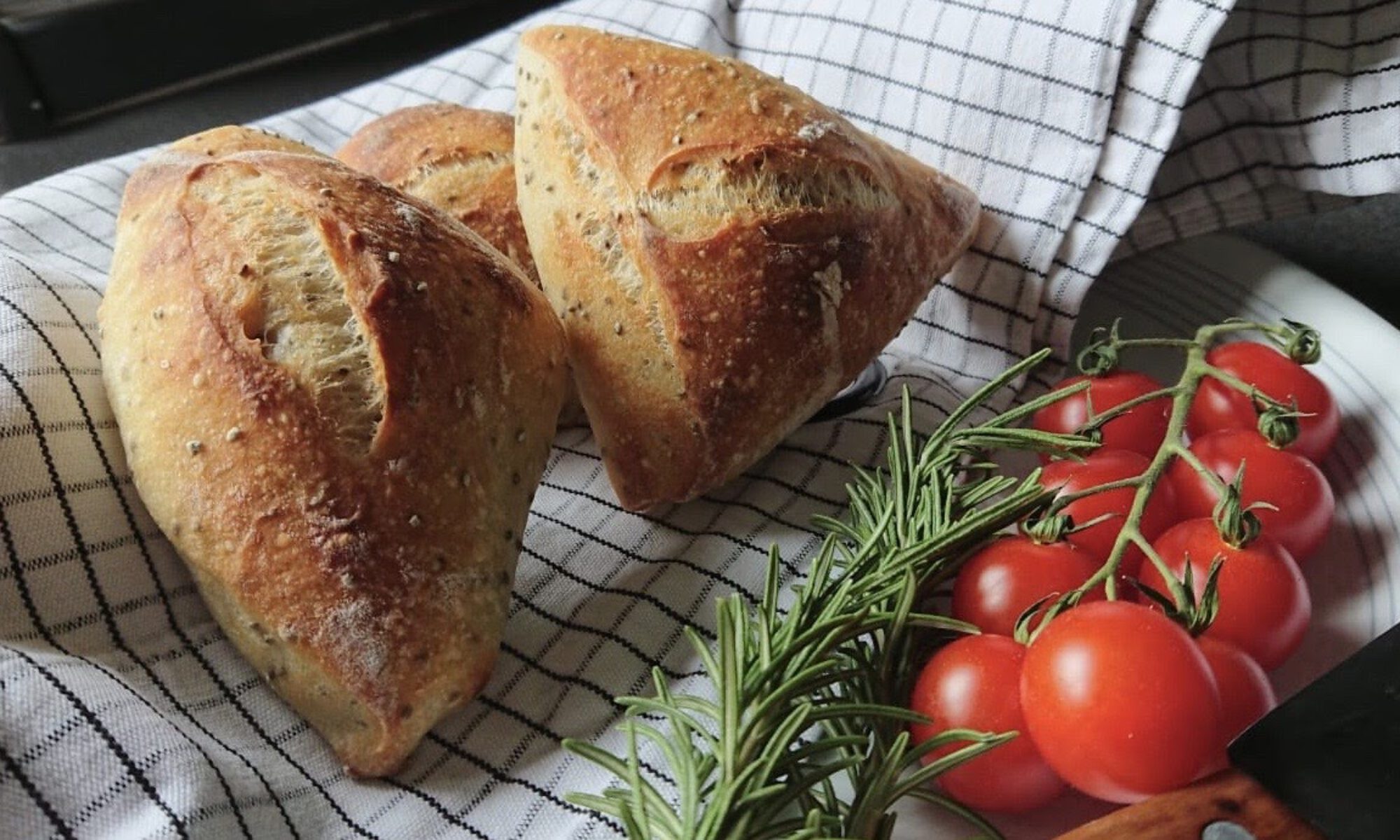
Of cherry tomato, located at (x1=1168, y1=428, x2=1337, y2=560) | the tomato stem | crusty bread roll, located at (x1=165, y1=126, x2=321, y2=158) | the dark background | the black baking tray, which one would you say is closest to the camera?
the tomato stem

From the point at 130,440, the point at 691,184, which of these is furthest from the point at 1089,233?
the point at 130,440

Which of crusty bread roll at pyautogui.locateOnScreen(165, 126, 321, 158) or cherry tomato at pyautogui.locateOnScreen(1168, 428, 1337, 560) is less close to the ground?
crusty bread roll at pyautogui.locateOnScreen(165, 126, 321, 158)

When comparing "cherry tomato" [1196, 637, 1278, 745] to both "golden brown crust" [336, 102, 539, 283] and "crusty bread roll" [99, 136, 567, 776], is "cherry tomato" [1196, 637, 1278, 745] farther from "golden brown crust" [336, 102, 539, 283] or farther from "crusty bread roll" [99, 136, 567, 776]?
"golden brown crust" [336, 102, 539, 283]

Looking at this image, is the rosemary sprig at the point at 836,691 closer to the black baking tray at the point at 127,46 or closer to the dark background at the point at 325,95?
the dark background at the point at 325,95

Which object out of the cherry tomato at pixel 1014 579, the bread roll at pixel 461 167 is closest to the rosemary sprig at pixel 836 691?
the cherry tomato at pixel 1014 579

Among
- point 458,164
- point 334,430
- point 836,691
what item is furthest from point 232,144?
point 836,691

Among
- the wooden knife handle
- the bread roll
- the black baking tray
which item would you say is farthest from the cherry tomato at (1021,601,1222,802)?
the black baking tray

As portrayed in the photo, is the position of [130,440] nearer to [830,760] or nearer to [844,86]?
[830,760]
